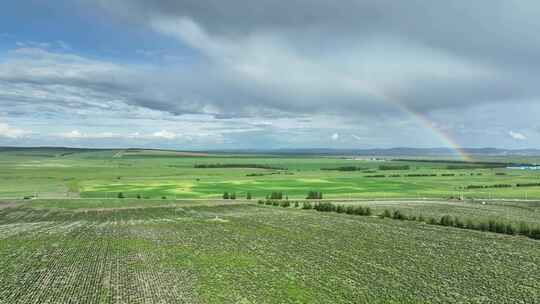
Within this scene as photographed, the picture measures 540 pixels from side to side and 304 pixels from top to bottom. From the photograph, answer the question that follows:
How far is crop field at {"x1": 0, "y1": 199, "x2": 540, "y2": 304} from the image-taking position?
26.9m

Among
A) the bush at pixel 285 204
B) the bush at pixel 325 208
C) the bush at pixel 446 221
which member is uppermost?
the bush at pixel 446 221

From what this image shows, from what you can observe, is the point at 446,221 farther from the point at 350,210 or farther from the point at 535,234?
the point at 350,210

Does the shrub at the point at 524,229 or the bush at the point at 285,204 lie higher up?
the shrub at the point at 524,229

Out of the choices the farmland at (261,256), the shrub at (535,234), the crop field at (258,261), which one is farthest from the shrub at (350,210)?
the shrub at (535,234)

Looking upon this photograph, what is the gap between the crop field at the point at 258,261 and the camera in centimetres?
2691

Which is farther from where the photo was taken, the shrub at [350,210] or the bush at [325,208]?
the bush at [325,208]

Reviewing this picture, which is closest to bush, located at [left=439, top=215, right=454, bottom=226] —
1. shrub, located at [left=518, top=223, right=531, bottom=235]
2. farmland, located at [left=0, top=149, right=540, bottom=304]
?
farmland, located at [left=0, top=149, right=540, bottom=304]

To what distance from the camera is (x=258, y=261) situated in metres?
35.9

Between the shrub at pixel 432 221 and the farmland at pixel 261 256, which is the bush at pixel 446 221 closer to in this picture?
the shrub at pixel 432 221

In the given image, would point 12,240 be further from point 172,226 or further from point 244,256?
point 244,256

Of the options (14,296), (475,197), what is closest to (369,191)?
(475,197)

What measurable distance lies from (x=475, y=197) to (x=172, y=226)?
7146 cm

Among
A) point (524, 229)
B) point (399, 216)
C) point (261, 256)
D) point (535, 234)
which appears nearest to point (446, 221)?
point (399, 216)

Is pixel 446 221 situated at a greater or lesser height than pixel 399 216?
greater
